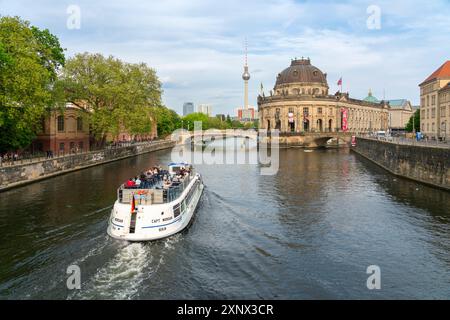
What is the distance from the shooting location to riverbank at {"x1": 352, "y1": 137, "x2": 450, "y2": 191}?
40.6 metres

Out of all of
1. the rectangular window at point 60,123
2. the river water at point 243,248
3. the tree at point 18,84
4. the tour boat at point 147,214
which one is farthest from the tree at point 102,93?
the tour boat at point 147,214

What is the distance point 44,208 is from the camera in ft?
111

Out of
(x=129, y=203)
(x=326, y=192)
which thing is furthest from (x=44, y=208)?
(x=326, y=192)

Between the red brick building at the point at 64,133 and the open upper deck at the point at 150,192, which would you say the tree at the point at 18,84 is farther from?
the open upper deck at the point at 150,192

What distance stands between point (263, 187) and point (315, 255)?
2308cm

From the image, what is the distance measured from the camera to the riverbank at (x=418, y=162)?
4059 cm

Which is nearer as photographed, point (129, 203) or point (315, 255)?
point (315, 255)

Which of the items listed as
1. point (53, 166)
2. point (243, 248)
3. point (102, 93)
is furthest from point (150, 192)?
point (102, 93)

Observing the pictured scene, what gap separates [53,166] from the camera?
172 ft

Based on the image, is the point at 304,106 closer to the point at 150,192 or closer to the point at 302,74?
the point at 302,74

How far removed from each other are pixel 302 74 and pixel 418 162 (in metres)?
115

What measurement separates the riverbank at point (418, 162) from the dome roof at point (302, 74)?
309 feet

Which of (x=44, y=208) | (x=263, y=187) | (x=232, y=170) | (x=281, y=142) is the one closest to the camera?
(x=44, y=208)
